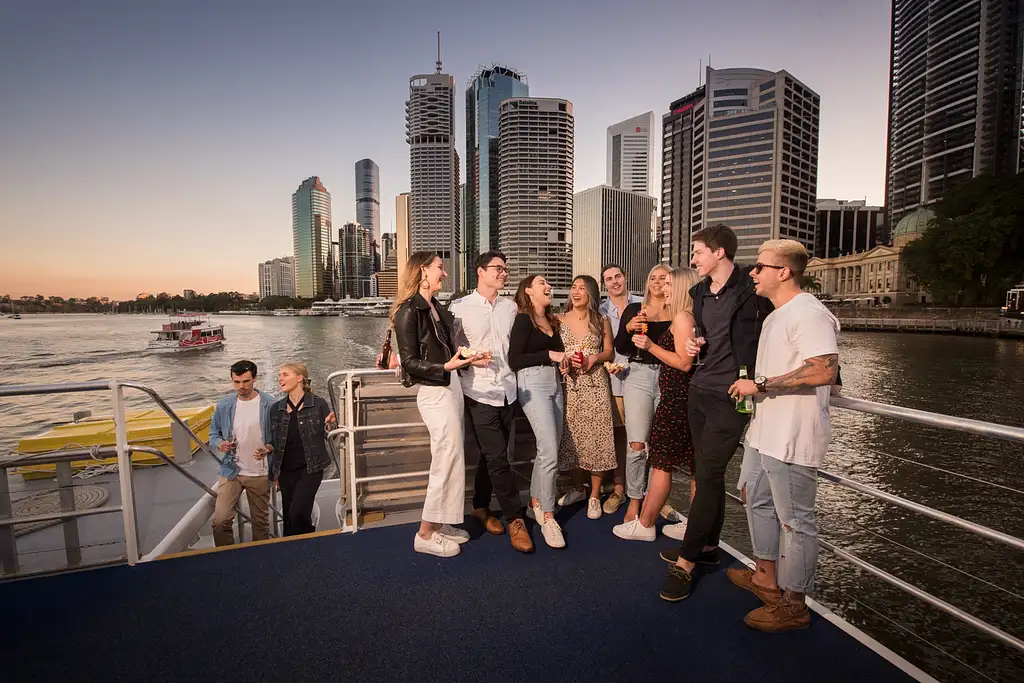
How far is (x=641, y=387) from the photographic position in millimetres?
3465

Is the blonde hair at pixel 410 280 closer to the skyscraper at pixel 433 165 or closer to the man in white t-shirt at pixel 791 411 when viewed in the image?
the man in white t-shirt at pixel 791 411

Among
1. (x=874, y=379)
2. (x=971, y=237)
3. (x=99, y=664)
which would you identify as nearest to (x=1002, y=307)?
(x=971, y=237)

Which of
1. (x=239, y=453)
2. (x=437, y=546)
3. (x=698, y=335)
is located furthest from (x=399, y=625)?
(x=239, y=453)

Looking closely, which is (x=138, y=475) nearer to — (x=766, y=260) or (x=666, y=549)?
(x=666, y=549)

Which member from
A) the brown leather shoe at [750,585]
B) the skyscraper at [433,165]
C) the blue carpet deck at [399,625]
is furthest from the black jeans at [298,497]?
the skyscraper at [433,165]

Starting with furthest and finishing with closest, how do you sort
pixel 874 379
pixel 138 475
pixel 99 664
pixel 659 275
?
pixel 874 379
pixel 138 475
pixel 659 275
pixel 99 664

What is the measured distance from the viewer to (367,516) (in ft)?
12.0

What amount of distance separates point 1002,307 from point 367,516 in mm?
74838

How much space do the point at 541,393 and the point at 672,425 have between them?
0.93 meters

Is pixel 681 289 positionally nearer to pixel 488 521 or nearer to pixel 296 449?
pixel 488 521

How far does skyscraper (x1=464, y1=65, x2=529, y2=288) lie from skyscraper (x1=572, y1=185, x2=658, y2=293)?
3526 centimetres

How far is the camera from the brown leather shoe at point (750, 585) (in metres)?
2.46

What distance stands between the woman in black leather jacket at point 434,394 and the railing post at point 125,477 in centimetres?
165

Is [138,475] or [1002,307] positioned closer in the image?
[138,475]
